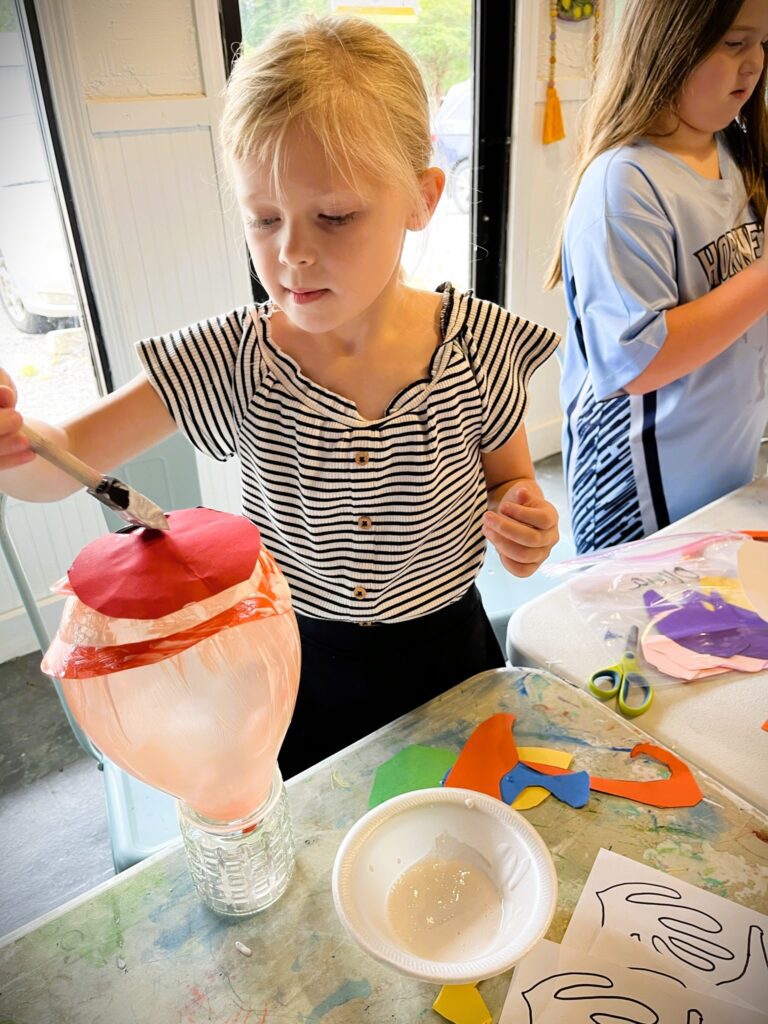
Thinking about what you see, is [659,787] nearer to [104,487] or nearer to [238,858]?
[238,858]

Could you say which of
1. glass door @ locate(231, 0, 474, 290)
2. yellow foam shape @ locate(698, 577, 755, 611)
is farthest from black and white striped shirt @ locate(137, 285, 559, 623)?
glass door @ locate(231, 0, 474, 290)

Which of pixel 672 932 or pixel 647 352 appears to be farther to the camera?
pixel 647 352

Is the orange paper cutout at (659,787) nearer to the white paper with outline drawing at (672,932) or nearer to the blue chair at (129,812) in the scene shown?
the white paper with outline drawing at (672,932)

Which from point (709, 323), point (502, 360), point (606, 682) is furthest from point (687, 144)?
point (606, 682)

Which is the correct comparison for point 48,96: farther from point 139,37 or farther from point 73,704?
point 73,704

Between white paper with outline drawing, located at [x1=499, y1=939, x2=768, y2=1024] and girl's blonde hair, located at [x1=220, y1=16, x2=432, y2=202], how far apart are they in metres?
0.65

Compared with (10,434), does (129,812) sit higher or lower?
lower

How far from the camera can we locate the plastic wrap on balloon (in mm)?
471

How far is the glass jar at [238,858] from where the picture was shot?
0.58 m

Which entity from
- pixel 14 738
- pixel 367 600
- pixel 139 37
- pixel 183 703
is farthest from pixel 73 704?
pixel 139 37

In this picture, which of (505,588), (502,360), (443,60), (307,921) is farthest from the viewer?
(443,60)

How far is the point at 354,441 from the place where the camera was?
0.77m

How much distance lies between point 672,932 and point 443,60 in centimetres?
230

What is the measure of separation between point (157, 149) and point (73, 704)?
1490mm
